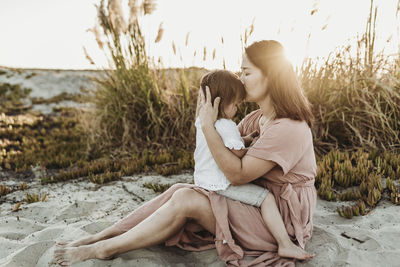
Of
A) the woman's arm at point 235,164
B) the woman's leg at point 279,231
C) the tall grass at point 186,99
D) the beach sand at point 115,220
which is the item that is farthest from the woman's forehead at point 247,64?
the tall grass at point 186,99

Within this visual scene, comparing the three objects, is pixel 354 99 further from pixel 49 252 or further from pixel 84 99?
pixel 84 99

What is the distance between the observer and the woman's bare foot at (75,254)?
2.38 metres

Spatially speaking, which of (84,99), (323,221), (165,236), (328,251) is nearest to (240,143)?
(165,236)

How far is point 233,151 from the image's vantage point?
2311 millimetres

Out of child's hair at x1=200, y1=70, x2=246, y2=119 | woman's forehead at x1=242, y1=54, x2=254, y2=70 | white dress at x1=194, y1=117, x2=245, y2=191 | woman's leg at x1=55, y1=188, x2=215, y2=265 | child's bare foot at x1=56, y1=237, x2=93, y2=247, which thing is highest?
woman's forehead at x1=242, y1=54, x2=254, y2=70

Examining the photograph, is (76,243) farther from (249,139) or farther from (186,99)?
(186,99)

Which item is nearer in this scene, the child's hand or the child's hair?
the child's hair

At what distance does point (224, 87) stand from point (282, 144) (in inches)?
23.2

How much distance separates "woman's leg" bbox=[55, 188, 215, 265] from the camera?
2.34 meters

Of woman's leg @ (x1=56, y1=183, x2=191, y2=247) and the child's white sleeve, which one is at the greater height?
the child's white sleeve

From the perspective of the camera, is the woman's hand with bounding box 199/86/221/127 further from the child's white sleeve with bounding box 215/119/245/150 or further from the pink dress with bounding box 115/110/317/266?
the pink dress with bounding box 115/110/317/266

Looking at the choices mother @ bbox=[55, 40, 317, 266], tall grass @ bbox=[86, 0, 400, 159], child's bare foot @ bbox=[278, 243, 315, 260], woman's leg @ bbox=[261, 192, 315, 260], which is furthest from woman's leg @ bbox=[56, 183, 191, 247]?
tall grass @ bbox=[86, 0, 400, 159]

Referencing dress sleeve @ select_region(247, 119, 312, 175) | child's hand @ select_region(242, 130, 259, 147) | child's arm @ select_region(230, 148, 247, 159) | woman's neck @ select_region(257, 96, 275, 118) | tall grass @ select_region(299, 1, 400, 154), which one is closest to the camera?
dress sleeve @ select_region(247, 119, 312, 175)

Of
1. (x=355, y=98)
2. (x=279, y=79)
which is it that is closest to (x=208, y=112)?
(x=279, y=79)
